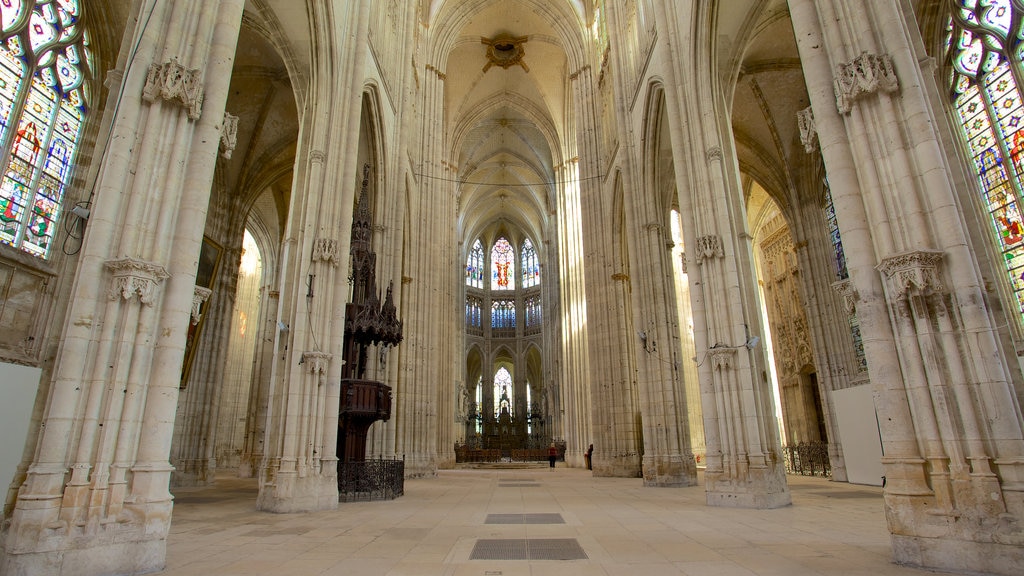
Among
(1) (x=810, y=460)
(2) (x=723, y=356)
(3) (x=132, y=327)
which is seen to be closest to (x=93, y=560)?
(3) (x=132, y=327)

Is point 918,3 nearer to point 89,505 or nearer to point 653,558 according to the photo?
point 653,558

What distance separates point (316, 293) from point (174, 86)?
18.0 feet

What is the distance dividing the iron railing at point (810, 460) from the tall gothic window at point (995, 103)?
33.4 feet

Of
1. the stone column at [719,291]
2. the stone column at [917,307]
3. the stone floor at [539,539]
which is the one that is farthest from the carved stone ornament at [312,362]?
the stone column at [917,307]

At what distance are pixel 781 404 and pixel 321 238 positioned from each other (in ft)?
78.4

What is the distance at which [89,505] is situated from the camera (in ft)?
17.3

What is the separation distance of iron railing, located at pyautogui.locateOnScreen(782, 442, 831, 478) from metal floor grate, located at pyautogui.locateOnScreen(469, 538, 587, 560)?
17556 mm

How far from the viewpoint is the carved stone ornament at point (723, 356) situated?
36.0 ft

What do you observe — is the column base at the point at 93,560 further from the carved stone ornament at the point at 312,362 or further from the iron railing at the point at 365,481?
the iron railing at the point at 365,481

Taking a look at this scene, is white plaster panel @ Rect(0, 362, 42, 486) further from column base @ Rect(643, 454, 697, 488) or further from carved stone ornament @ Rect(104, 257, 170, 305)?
column base @ Rect(643, 454, 697, 488)

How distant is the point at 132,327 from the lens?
5.85 metres

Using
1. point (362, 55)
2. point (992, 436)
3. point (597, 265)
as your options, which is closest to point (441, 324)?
point (597, 265)

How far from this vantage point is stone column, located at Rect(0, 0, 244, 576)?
5.20 meters

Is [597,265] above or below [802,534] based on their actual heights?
above
